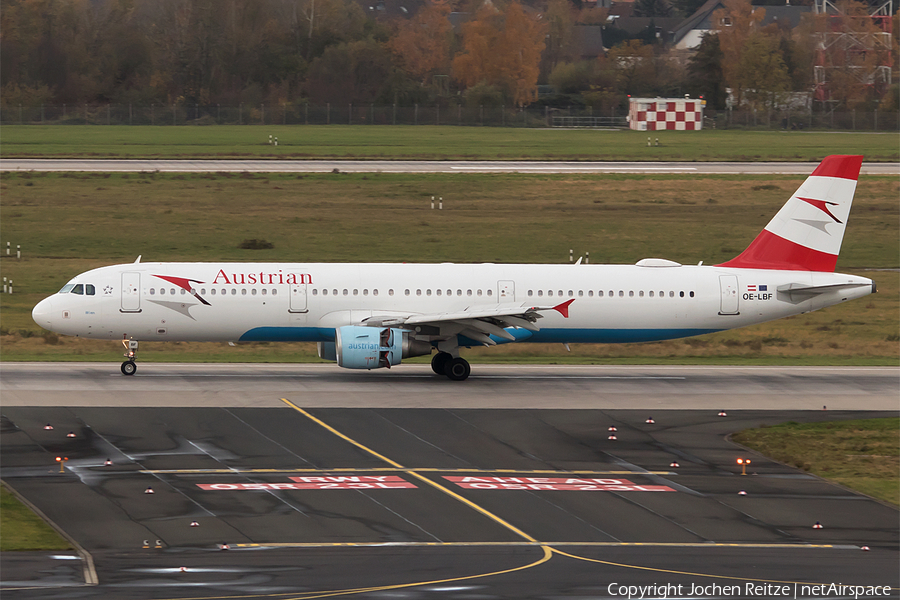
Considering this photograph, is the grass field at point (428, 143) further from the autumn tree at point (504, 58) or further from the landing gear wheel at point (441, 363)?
the landing gear wheel at point (441, 363)

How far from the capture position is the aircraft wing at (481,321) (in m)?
38.4

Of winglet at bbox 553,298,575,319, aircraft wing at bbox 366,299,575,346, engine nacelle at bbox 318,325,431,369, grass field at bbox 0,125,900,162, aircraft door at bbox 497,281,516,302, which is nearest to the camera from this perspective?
engine nacelle at bbox 318,325,431,369

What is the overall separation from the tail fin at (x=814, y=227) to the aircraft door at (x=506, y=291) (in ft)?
27.1

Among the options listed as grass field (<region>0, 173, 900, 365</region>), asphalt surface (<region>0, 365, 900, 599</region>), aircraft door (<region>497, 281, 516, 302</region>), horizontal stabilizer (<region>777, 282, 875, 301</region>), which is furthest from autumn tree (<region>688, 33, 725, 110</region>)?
asphalt surface (<region>0, 365, 900, 599</region>)

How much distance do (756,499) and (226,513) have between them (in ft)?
39.8

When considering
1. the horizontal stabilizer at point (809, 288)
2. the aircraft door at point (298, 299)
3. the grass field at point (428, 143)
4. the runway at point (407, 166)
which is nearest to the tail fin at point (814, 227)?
the horizontal stabilizer at point (809, 288)

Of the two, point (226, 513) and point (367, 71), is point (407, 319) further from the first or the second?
point (367, 71)

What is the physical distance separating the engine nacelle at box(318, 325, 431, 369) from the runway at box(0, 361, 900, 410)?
3.24 feet

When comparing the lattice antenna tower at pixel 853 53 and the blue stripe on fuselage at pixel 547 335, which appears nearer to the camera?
the blue stripe on fuselage at pixel 547 335

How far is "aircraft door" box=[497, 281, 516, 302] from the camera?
40.6 meters

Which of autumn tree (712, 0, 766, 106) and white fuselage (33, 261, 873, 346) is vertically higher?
autumn tree (712, 0, 766, 106)

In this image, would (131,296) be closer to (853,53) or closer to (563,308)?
(563,308)

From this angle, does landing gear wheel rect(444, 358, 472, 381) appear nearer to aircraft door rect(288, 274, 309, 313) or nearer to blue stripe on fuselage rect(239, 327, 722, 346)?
blue stripe on fuselage rect(239, 327, 722, 346)

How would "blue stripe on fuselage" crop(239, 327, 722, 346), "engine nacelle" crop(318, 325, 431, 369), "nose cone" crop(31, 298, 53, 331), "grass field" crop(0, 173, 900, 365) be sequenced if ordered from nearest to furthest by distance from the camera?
1. "engine nacelle" crop(318, 325, 431, 369)
2. "nose cone" crop(31, 298, 53, 331)
3. "blue stripe on fuselage" crop(239, 327, 722, 346)
4. "grass field" crop(0, 173, 900, 365)
